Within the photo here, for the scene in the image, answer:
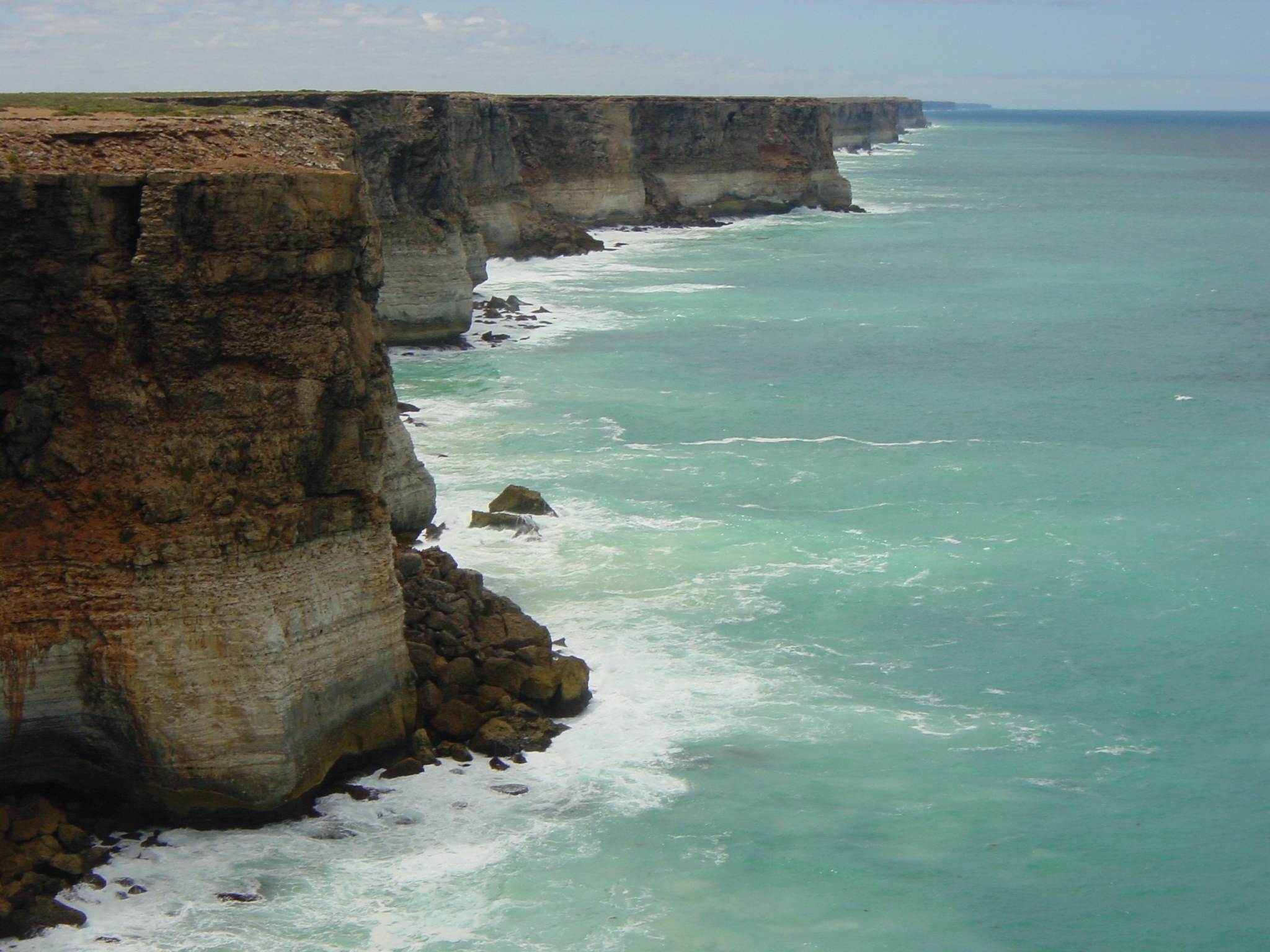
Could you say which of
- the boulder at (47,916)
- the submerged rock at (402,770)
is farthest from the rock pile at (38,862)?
the submerged rock at (402,770)

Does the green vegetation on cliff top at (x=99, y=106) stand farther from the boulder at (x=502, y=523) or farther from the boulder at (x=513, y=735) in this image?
the boulder at (x=502, y=523)

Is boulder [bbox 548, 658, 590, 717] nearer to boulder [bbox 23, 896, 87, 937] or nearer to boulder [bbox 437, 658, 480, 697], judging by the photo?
boulder [bbox 437, 658, 480, 697]

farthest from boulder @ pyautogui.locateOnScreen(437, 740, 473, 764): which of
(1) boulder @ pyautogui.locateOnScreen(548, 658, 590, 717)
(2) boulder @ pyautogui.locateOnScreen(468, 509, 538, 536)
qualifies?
(2) boulder @ pyautogui.locateOnScreen(468, 509, 538, 536)

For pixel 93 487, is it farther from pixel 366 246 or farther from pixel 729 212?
pixel 729 212

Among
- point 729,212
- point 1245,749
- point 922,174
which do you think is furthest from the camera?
point 922,174

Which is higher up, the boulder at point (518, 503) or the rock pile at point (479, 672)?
the boulder at point (518, 503)

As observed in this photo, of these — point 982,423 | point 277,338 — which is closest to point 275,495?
point 277,338

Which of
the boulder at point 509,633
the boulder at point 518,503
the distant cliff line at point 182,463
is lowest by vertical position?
the boulder at point 509,633
